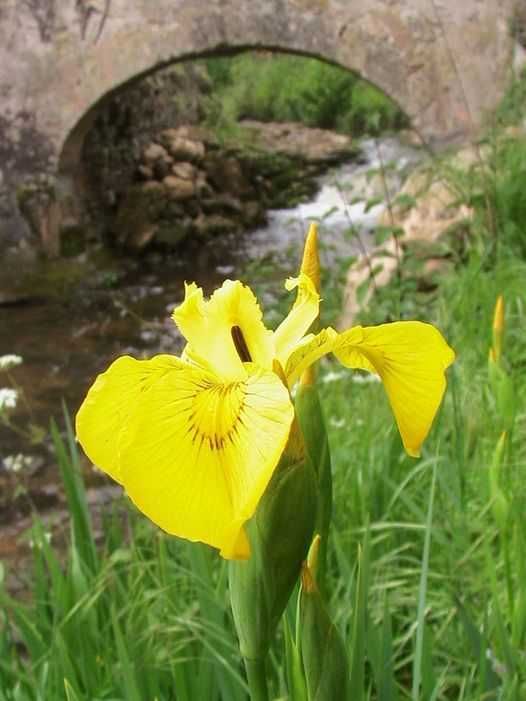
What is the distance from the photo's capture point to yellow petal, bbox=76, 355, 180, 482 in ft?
1.86

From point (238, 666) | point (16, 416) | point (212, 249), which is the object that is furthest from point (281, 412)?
point (212, 249)

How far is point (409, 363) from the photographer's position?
593 millimetres

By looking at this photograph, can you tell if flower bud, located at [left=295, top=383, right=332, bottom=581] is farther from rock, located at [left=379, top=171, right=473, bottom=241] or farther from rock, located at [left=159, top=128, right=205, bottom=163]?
rock, located at [left=159, top=128, right=205, bottom=163]

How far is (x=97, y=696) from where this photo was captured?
42.8 inches

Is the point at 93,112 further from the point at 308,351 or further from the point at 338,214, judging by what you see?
the point at 308,351

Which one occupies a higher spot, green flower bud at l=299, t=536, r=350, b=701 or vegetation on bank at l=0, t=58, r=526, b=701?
green flower bud at l=299, t=536, r=350, b=701

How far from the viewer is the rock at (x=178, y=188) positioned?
841cm

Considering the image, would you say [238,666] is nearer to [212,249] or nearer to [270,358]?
[270,358]

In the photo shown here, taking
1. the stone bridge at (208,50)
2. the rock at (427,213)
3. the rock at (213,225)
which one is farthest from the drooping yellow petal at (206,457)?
the rock at (213,225)

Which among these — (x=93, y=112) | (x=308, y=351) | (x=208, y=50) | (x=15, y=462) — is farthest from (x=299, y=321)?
(x=93, y=112)

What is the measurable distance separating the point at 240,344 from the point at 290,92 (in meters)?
12.5

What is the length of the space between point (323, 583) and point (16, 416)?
3762 mm

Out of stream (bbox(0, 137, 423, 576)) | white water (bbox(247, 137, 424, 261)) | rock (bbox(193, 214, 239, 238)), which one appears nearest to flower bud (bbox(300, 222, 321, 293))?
stream (bbox(0, 137, 423, 576))

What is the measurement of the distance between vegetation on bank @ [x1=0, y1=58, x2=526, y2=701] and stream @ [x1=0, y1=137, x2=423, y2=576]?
1262mm
